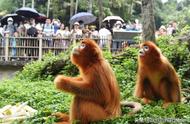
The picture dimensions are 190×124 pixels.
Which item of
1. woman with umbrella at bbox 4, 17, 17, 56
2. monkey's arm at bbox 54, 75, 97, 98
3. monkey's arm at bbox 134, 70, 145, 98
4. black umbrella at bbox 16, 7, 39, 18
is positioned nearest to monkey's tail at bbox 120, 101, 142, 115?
monkey's arm at bbox 134, 70, 145, 98

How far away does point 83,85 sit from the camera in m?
6.40

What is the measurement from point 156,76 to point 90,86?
1.98m

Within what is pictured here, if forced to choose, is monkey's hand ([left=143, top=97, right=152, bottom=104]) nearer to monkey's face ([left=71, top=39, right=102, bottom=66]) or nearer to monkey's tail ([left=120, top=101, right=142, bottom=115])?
monkey's tail ([left=120, top=101, right=142, bottom=115])

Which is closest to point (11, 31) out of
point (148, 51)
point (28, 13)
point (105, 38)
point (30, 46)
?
point (30, 46)

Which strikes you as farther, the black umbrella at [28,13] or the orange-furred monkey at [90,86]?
the black umbrella at [28,13]

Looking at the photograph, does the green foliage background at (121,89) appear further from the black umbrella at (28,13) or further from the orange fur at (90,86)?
the black umbrella at (28,13)

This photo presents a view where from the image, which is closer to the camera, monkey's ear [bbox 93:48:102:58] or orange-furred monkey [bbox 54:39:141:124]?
orange-furred monkey [bbox 54:39:141:124]

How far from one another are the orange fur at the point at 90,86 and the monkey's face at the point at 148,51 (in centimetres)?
133

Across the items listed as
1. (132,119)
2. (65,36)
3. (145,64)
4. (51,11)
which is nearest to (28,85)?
(145,64)

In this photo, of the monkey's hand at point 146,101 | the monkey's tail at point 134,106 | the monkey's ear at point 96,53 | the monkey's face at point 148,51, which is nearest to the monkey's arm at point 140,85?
the monkey's hand at point 146,101

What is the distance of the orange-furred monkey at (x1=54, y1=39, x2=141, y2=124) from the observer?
251 inches

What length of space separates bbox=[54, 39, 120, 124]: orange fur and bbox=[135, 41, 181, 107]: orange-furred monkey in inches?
55.4

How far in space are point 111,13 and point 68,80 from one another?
33091 mm

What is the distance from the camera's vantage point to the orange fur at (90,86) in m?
6.39
